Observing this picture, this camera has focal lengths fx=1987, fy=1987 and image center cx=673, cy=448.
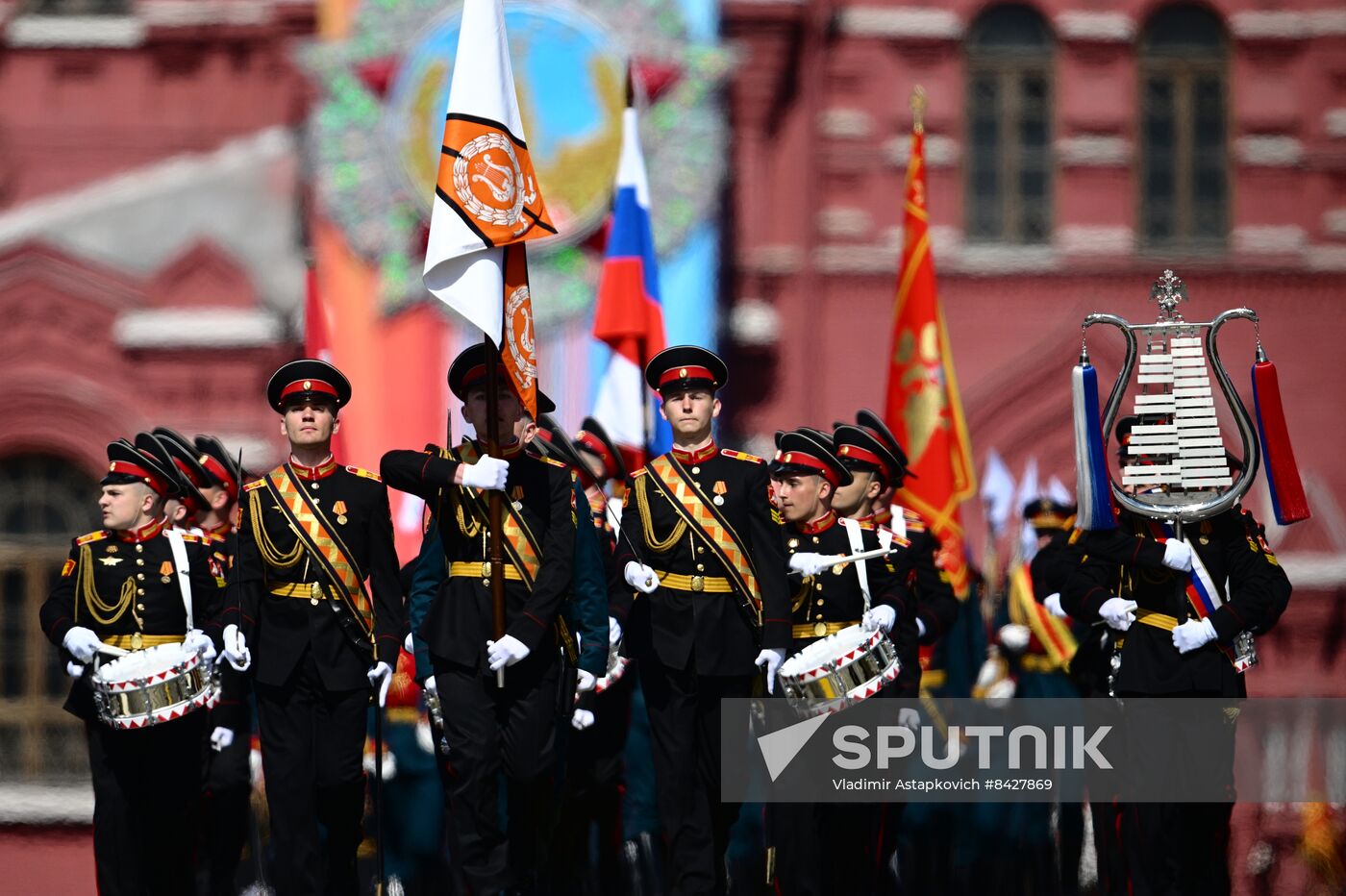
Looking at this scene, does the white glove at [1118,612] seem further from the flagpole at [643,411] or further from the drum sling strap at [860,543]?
the flagpole at [643,411]

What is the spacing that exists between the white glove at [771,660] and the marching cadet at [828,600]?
235mm

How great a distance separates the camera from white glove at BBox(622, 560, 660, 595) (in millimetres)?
7098

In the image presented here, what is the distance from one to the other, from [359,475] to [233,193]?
896 cm

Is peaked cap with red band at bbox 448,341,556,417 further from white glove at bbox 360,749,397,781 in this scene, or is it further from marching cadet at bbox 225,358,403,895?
white glove at bbox 360,749,397,781

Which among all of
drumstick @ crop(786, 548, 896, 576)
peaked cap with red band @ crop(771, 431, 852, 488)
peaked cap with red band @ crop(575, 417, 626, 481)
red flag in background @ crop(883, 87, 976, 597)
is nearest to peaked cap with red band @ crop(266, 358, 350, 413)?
peaked cap with red band @ crop(771, 431, 852, 488)

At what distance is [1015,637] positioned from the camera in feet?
33.7

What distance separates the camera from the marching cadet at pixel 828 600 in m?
7.19

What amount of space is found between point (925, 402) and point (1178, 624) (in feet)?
12.3

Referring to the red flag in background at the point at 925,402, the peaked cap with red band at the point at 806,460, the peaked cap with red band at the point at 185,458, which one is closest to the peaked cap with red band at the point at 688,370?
the peaked cap with red band at the point at 806,460

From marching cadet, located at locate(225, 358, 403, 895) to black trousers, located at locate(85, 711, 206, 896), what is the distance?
0.54 meters

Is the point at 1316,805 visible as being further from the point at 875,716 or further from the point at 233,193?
the point at 233,193

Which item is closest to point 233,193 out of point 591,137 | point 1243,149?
point 591,137

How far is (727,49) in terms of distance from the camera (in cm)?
1501

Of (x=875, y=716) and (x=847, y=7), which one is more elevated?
(x=847, y=7)
